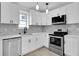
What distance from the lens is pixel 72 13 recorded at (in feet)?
8.36

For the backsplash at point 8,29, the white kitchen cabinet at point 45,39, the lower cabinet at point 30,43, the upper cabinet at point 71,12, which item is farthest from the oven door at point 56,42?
the backsplash at point 8,29

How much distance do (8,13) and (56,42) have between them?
2.17 meters

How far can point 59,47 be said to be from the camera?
2.74 meters

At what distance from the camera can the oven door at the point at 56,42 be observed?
8.81ft

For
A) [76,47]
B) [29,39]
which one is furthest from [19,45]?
Answer: [76,47]

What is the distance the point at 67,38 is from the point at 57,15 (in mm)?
1223

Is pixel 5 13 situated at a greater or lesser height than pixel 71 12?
lesser

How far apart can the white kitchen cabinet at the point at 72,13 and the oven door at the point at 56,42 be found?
2.64 ft

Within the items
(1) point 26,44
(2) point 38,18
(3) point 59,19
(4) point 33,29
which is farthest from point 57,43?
(2) point 38,18

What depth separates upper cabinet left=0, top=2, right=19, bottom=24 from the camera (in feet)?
7.08

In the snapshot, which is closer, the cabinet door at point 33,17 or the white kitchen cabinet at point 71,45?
the white kitchen cabinet at point 71,45

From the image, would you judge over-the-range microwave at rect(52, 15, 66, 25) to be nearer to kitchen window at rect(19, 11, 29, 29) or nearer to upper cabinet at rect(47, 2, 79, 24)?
upper cabinet at rect(47, 2, 79, 24)

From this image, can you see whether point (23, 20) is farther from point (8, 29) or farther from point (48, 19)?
point (48, 19)

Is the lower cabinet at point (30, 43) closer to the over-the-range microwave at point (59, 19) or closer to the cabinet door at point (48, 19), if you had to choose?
the cabinet door at point (48, 19)
